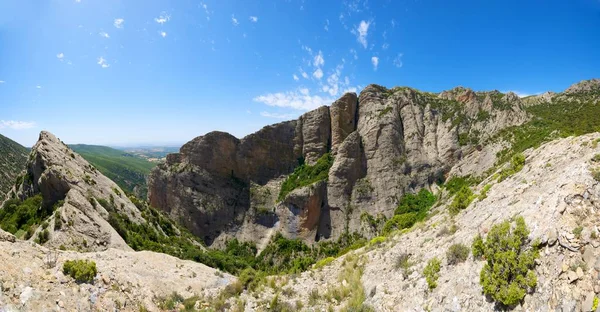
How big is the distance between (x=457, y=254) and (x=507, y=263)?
2.36m

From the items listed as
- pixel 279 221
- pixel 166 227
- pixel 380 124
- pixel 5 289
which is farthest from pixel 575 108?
pixel 5 289

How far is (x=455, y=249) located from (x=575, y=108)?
7439 centimetres

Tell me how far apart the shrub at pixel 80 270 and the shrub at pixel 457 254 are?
14.8m

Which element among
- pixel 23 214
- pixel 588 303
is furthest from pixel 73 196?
pixel 588 303

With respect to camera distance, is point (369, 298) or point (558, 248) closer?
point (558, 248)

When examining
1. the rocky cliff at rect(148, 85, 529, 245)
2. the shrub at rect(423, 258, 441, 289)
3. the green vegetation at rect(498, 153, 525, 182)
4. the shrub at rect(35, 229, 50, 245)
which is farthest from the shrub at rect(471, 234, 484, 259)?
the rocky cliff at rect(148, 85, 529, 245)

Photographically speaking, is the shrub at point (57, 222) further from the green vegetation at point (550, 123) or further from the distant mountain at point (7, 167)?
the distant mountain at point (7, 167)

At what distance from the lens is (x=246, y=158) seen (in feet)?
246

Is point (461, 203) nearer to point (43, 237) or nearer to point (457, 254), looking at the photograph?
point (457, 254)

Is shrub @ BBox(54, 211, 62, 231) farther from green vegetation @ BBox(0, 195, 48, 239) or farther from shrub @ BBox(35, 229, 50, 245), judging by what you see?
green vegetation @ BBox(0, 195, 48, 239)

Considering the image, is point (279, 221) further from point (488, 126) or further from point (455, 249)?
point (455, 249)

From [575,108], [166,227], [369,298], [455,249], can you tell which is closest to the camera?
[455,249]

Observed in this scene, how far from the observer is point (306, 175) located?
7312cm

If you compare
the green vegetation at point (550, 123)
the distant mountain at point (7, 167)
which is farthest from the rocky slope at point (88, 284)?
the distant mountain at point (7, 167)
